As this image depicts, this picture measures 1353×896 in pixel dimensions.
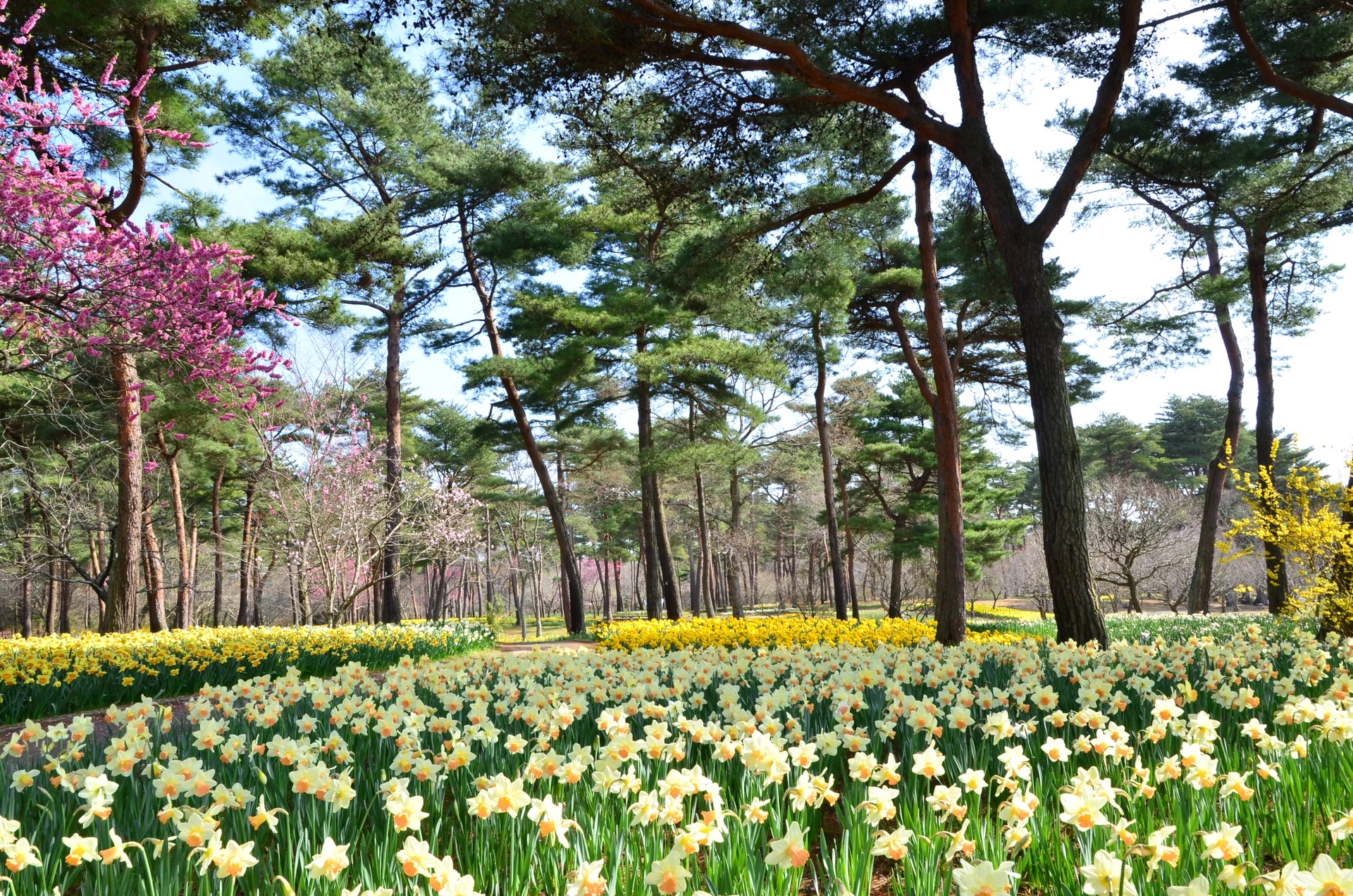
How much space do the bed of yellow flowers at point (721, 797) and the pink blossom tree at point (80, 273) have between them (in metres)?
3.43

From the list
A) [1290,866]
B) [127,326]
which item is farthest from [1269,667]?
[127,326]

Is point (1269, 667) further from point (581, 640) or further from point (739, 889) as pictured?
point (581, 640)

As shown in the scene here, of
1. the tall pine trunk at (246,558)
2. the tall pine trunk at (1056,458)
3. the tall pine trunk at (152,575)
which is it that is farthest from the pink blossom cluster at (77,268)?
the tall pine trunk at (246,558)

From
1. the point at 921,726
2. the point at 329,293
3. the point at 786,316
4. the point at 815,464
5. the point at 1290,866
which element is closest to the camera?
the point at 1290,866

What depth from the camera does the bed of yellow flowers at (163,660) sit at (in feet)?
18.2

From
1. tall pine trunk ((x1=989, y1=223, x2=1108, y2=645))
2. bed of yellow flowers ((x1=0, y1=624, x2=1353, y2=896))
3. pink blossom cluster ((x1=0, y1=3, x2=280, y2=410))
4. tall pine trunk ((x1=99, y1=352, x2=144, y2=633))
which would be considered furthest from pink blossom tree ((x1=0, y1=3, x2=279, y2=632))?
tall pine trunk ((x1=989, y1=223, x2=1108, y2=645))

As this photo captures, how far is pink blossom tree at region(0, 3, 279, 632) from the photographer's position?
201 inches

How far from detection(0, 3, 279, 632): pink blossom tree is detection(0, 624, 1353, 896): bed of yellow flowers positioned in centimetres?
343

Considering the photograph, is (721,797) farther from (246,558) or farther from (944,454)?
(246,558)

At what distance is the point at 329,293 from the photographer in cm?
1312

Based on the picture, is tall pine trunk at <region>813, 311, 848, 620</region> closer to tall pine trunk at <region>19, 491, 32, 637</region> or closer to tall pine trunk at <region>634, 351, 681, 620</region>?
tall pine trunk at <region>634, 351, 681, 620</region>

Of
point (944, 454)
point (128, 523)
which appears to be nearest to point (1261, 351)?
point (944, 454)

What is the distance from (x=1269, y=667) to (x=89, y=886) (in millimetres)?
4498

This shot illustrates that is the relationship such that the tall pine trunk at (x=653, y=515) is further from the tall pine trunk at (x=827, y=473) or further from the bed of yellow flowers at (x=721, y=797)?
the bed of yellow flowers at (x=721, y=797)
